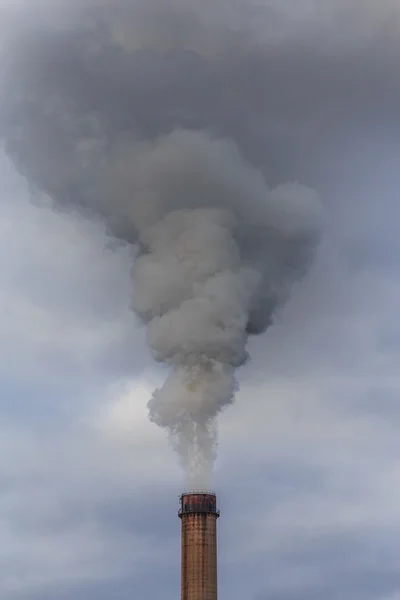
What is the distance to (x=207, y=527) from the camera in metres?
A: 125

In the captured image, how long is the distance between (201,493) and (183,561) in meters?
6.37

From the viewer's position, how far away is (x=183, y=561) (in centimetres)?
12469

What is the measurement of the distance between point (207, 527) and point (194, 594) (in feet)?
20.2

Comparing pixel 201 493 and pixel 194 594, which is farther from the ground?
pixel 201 493

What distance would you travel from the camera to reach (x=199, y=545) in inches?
4897

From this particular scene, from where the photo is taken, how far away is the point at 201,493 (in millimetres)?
126000

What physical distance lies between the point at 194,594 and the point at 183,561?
3.19 meters

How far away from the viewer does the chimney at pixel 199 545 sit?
12356 centimetres

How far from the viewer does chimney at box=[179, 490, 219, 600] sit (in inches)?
4865

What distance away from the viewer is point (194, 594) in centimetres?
12338

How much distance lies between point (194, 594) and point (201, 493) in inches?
360

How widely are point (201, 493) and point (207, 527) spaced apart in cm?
315
